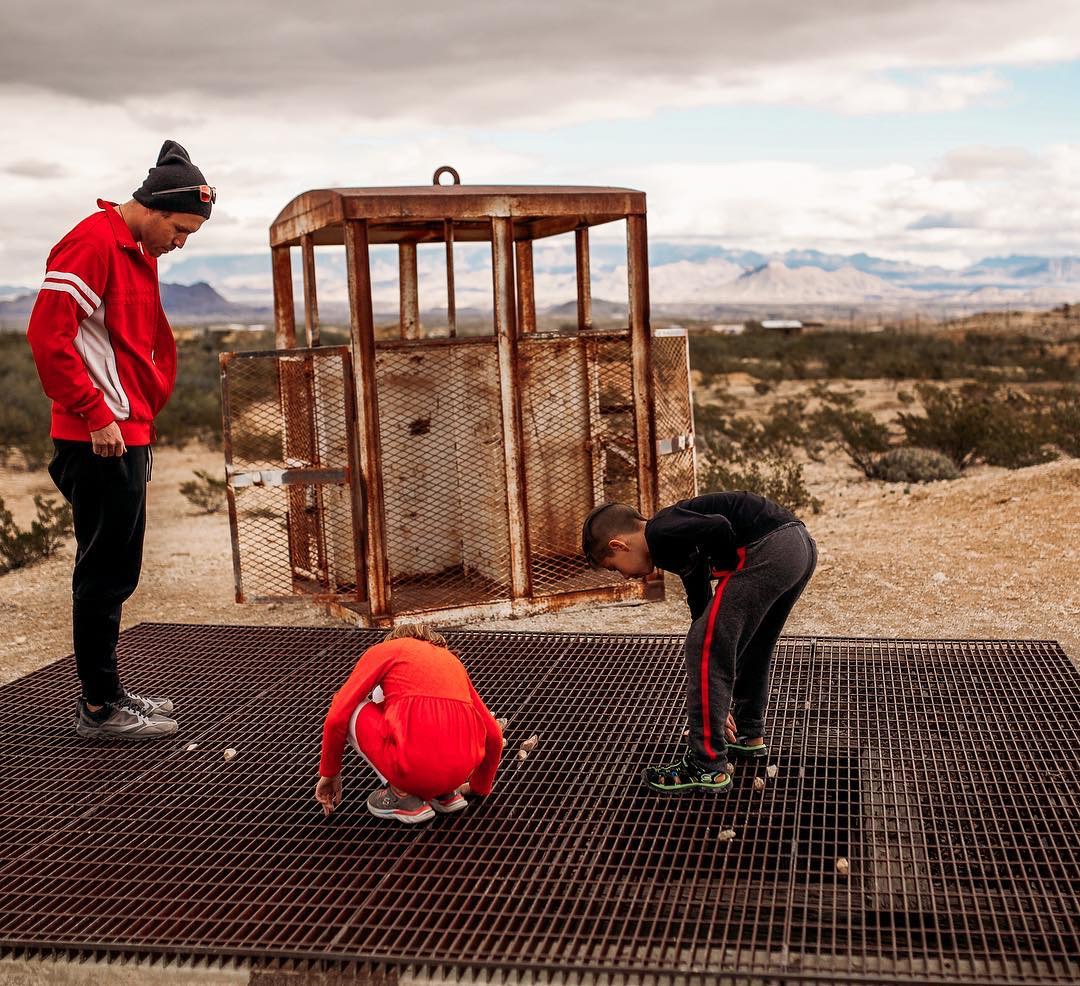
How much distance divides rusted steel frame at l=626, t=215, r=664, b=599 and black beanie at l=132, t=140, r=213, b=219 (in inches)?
120

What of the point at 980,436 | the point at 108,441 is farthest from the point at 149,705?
the point at 980,436

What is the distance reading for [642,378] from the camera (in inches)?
287

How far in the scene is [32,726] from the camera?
5520 mm

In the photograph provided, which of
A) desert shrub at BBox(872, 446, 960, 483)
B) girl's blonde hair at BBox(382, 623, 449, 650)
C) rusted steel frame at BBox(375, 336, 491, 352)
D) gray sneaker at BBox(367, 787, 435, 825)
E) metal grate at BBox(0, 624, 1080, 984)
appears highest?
rusted steel frame at BBox(375, 336, 491, 352)

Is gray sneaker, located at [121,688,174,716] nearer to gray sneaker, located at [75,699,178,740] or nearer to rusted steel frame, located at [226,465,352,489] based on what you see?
gray sneaker, located at [75,699,178,740]

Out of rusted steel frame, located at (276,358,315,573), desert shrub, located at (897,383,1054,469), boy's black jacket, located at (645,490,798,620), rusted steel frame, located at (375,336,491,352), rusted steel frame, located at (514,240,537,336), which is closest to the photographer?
boy's black jacket, located at (645,490,798,620)

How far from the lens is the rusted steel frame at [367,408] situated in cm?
657

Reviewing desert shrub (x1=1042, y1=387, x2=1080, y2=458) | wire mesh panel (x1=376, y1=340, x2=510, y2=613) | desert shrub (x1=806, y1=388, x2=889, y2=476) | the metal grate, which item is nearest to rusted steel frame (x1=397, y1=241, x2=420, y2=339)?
wire mesh panel (x1=376, y1=340, x2=510, y2=613)

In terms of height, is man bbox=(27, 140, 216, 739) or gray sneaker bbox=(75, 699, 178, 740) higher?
man bbox=(27, 140, 216, 739)

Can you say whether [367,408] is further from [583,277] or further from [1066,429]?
[1066,429]

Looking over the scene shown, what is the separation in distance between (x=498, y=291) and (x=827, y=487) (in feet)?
26.1

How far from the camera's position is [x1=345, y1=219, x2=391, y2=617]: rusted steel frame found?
657 centimetres

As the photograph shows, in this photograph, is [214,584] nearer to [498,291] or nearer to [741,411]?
[498,291]

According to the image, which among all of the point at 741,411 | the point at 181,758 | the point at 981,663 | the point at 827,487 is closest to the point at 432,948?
the point at 181,758
